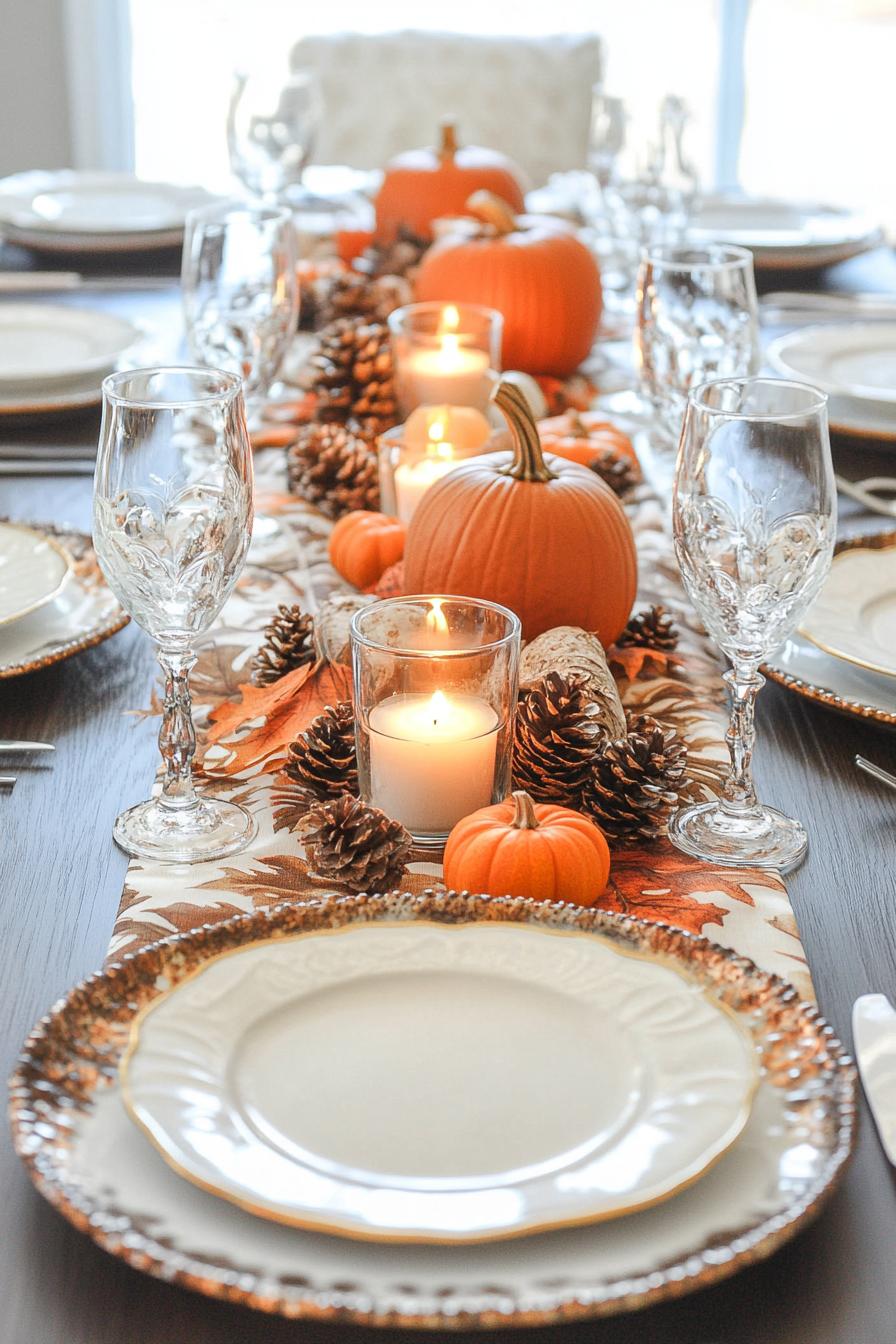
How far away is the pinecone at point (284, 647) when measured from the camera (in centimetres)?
96

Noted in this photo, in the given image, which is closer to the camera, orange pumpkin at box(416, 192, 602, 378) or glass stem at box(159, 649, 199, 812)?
glass stem at box(159, 649, 199, 812)

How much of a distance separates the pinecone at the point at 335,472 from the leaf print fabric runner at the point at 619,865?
0.13 meters

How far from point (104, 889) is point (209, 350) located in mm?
744

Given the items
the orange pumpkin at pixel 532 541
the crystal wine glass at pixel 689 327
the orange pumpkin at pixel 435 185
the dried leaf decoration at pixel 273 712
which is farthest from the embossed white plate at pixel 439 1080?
the orange pumpkin at pixel 435 185

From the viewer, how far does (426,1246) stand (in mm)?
475

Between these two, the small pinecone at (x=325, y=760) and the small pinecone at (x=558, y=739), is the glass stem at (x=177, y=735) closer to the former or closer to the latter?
the small pinecone at (x=325, y=760)

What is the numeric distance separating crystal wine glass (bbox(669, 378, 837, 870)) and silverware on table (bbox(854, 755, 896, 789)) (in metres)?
0.08

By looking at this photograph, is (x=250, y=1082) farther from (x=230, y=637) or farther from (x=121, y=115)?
(x=121, y=115)

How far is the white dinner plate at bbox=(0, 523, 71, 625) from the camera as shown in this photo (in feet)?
3.28

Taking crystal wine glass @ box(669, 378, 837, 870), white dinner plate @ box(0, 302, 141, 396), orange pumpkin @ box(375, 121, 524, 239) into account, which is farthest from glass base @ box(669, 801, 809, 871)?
orange pumpkin @ box(375, 121, 524, 239)

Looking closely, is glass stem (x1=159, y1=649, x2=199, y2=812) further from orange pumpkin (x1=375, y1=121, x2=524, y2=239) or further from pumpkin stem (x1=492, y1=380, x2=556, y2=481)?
orange pumpkin (x1=375, y1=121, x2=524, y2=239)

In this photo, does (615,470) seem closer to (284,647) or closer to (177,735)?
(284,647)

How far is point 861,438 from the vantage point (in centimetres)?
145

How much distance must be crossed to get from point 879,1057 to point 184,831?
37 cm
